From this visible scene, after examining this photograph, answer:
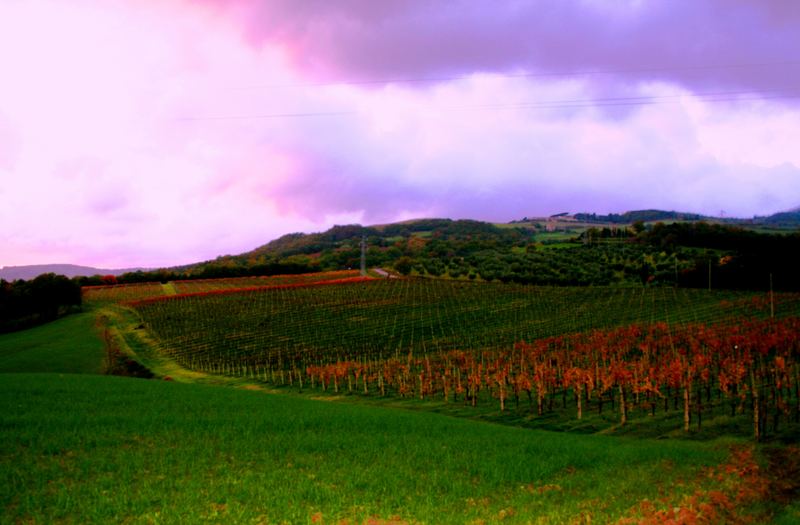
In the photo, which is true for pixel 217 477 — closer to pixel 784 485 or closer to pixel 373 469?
pixel 373 469

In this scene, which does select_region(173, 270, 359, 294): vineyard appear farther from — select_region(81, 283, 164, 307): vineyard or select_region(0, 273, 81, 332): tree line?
select_region(0, 273, 81, 332): tree line

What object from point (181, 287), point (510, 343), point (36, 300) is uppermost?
point (181, 287)

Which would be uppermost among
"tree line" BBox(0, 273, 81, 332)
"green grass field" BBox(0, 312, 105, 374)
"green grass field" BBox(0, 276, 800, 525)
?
"tree line" BBox(0, 273, 81, 332)

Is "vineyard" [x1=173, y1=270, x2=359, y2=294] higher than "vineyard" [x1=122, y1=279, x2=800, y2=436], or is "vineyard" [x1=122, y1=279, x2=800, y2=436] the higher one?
"vineyard" [x1=173, y1=270, x2=359, y2=294]

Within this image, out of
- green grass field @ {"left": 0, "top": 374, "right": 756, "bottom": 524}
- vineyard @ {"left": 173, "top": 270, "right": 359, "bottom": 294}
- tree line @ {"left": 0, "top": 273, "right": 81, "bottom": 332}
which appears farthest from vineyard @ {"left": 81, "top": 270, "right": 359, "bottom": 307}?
green grass field @ {"left": 0, "top": 374, "right": 756, "bottom": 524}

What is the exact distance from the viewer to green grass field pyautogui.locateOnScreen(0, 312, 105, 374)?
50.8 meters

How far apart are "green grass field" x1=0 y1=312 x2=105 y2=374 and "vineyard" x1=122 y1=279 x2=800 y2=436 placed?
732 centimetres

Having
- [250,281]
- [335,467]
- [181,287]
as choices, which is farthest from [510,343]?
[181,287]

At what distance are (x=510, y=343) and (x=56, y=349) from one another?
4608 centimetres

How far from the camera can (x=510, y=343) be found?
178ft

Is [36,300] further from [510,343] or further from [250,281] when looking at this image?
[510,343]

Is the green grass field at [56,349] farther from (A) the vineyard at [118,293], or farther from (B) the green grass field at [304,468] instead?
(B) the green grass field at [304,468]

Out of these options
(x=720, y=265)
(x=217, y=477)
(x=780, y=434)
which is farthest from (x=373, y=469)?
(x=720, y=265)

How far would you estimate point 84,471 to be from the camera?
14.3m
